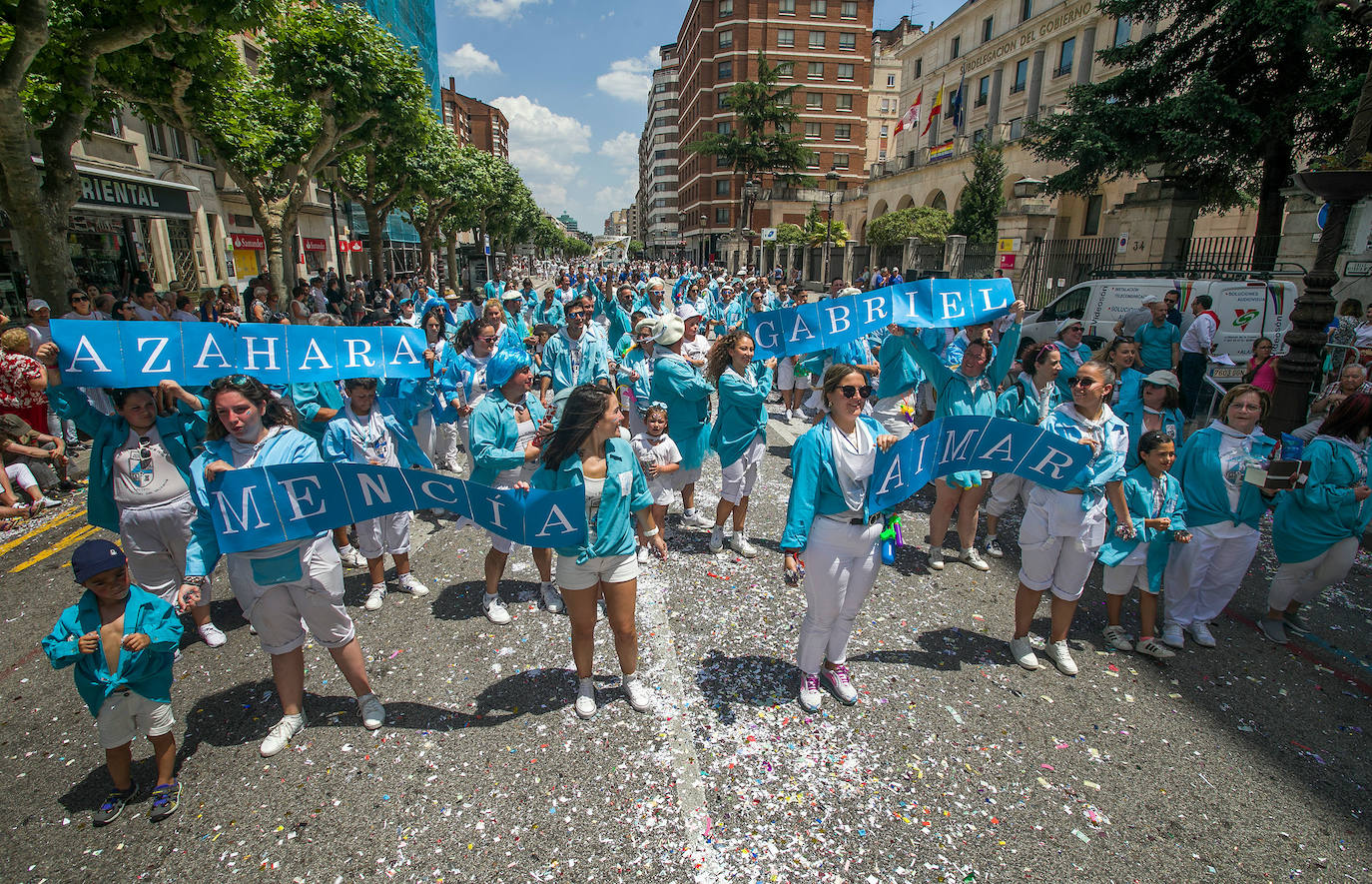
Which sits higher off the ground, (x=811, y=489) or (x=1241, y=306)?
(x=1241, y=306)

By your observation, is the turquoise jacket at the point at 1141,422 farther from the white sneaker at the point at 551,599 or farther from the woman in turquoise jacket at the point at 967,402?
the white sneaker at the point at 551,599

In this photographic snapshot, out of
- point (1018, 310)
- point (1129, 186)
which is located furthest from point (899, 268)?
point (1018, 310)

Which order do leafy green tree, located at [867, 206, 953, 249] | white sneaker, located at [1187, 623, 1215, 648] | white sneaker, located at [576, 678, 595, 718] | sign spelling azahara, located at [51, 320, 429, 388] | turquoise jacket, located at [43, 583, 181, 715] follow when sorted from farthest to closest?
leafy green tree, located at [867, 206, 953, 249]
white sneaker, located at [1187, 623, 1215, 648]
sign spelling azahara, located at [51, 320, 429, 388]
white sneaker, located at [576, 678, 595, 718]
turquoise jacket, located at [43, 583, 181, 715]

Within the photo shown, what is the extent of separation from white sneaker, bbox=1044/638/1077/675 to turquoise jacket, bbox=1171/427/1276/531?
51.8 inches

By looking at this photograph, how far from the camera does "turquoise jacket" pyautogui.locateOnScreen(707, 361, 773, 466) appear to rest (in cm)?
568

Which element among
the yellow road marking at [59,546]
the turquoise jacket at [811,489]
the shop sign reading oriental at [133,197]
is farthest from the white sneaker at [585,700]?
the shop sign reading oriental at [133,197]

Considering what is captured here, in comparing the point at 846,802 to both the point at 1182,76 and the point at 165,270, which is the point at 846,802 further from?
the point at 165,270

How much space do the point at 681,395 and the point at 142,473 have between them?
3.87 metres

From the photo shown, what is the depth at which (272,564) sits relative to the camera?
330 cm

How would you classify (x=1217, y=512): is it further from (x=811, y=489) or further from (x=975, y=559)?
(x=811, y=489)

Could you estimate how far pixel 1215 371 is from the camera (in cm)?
1103

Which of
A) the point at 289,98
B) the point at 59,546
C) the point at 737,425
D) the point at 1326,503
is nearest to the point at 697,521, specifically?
the point at 737,425

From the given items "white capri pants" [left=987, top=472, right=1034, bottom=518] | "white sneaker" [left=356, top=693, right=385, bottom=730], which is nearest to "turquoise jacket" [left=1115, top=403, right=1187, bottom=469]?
"white capri pants" [left=987, top=472, right=1034, bottom=518]

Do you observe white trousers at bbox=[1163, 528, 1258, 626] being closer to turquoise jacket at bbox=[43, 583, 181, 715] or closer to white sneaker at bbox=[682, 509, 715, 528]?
white sneaker at bbox=[682, 509, 715, 528]
